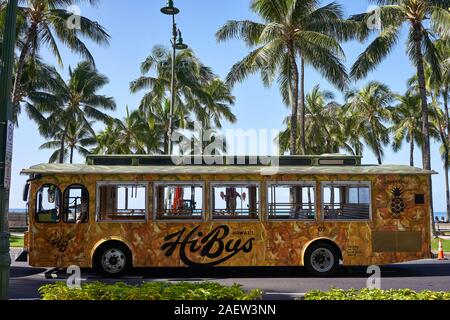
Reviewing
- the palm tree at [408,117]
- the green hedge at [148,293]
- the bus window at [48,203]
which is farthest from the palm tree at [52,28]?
the palm tree at [408,117]

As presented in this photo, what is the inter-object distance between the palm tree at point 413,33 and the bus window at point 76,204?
16147 millimetres

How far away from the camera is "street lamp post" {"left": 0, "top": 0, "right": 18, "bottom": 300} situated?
6.04 m

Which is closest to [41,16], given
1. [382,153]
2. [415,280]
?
[415,280]

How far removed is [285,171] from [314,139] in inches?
1300

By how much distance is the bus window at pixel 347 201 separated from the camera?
1197 cm

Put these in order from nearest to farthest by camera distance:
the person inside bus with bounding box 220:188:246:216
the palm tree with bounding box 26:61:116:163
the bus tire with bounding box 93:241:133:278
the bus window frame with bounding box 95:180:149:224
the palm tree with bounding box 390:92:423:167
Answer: the bus tire with bounding box 93:241:133:278 < the bus window frame with bounding box 95:180:149:224 < the person inside bus with bounding box 220:188:246:216 < the palm tree with bounding box 26:61:116:163 < the palm tree with bounding box 390:92:423:167

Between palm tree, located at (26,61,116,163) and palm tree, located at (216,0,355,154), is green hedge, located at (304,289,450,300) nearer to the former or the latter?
palm tree, located at (216,0,355,154)

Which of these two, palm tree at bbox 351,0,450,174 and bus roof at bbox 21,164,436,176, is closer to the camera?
bus roof at bbox 21,164,436,176

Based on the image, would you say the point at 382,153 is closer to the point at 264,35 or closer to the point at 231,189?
the point at 264,35

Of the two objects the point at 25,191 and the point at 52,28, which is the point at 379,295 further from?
the point at 52,28

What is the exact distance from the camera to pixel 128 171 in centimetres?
1172

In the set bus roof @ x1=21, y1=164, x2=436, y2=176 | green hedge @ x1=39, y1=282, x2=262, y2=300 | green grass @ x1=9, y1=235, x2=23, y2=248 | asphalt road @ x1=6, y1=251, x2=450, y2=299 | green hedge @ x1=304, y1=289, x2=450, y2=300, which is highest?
bus roof @ x1=21, y1=164, x2=436, y2=176

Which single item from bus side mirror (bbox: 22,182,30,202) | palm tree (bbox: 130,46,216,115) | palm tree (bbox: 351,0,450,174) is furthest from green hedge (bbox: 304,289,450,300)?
palm tree (bbox: 130,46,216,115)

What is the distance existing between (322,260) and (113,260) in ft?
16.9
